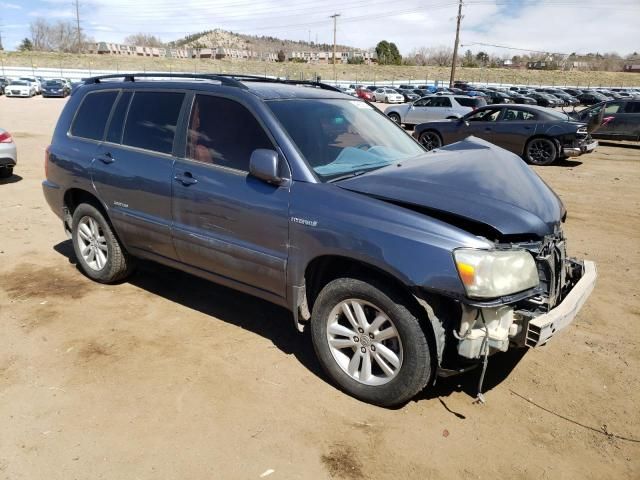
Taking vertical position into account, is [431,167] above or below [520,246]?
above

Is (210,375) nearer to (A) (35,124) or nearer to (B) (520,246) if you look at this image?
(B) (520,246)

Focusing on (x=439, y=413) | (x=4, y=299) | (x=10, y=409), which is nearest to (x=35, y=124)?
(x=4, y=299)

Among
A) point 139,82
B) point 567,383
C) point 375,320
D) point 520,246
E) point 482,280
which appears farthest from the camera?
point 139,82

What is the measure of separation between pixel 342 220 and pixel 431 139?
1183cm

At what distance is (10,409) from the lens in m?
3.11

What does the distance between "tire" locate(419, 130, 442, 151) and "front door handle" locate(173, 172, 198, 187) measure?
36.2 ft

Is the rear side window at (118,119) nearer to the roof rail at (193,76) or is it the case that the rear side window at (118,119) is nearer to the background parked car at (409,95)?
the roof rail at (193,76)

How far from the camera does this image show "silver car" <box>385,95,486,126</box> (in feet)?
65.4

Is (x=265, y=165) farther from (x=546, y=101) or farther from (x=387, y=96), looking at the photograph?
(x=546, y=101)

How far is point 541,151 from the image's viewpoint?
510 inches

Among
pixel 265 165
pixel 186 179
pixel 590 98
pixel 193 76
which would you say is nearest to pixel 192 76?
pixel 193 76

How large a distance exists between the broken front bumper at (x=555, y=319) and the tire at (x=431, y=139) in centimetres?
1120

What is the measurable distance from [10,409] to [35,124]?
20.4 meters

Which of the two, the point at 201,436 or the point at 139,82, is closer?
the point at 201,436
